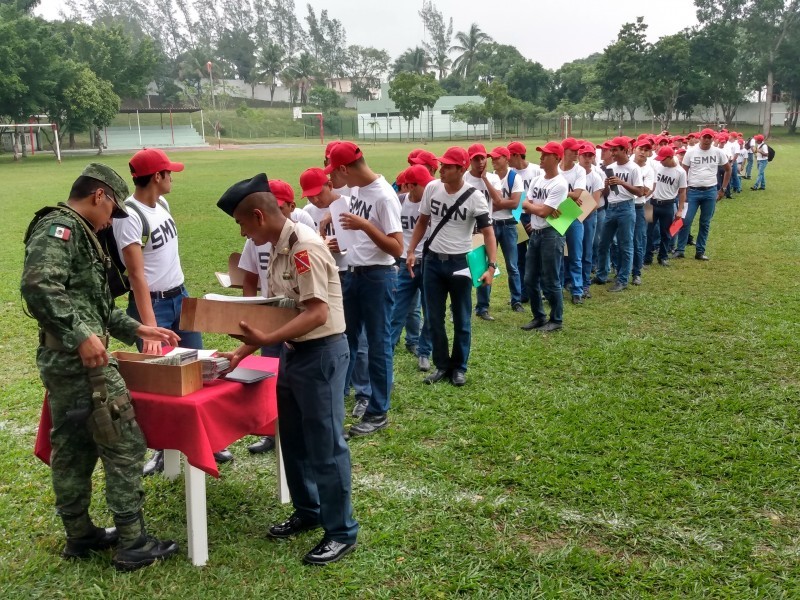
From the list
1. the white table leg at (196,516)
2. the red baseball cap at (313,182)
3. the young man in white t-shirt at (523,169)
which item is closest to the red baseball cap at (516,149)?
the young man in white t-shirt at (523,169)

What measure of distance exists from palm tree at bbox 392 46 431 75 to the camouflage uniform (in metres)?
114

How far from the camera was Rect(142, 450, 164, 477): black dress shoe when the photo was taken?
482 centimetres

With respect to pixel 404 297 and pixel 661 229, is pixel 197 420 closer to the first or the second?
pixel 404 297

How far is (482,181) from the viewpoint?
27.1 feet

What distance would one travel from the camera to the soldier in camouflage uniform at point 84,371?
324 centimetres

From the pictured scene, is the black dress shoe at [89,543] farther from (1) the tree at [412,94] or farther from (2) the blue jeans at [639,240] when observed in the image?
(1) the tree at [412,94]

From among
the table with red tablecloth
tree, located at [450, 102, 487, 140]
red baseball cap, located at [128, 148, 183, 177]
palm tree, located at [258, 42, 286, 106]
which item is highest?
palm tree, located at [258, 42, 286, 106]

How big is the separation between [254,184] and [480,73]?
99.7 meters

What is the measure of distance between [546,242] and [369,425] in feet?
12.1

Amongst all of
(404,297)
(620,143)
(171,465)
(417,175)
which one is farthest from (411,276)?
(620,143)

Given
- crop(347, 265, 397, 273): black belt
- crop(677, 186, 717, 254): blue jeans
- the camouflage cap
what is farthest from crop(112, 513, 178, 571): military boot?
crop(677, 186, 717, 254): blue jeans

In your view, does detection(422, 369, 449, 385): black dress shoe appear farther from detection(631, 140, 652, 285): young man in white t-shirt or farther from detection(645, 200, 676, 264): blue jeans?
detection(645, 200, 676, 264): blue jeans

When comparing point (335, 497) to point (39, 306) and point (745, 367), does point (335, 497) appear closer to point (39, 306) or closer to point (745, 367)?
point (39, 306)

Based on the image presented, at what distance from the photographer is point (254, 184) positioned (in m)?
3.41
